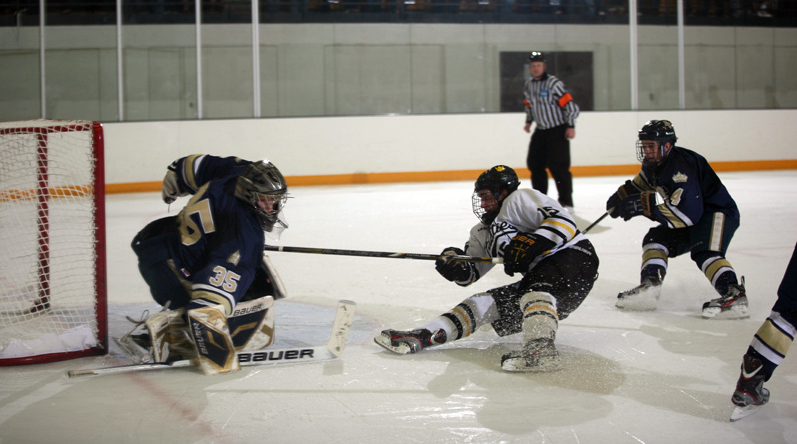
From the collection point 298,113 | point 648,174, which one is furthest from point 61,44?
point 648,174

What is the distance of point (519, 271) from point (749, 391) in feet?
2.78

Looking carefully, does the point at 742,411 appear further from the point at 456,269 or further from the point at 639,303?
the point at 639,303

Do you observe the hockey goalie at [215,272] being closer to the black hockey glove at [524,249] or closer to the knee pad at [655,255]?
the black hockey glove at [524,249]

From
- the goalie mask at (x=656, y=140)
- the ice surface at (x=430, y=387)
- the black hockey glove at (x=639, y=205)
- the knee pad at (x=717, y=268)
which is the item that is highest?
the goalie mask at (x=656, y=140)

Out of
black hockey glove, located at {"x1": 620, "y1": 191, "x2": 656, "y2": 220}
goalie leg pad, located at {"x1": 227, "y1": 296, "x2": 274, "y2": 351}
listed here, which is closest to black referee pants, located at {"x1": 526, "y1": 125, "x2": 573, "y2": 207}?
black hockey glove, located at {"x1": 620, "y1": 191, "x2": 656, "y2": 220}

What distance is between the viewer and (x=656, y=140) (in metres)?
3.07

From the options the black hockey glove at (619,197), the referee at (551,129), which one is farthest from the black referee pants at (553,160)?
the black hockey glove at (619,197)

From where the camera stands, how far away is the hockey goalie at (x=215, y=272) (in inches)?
89.9

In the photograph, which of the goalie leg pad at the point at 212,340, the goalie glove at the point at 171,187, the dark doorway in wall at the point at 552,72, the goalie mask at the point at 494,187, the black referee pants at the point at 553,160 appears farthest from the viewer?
the dark doorway in wall at the point at 552,72

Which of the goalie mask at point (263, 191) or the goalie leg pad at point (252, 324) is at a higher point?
the goalie mask at point (263, 191)

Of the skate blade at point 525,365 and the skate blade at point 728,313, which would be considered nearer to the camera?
the skate blade at point 525,365

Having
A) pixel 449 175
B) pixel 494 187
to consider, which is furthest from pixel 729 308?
pixel 449 175

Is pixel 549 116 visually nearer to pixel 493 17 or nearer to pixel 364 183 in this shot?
pixel 364 183

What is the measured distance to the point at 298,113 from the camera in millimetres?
8500
